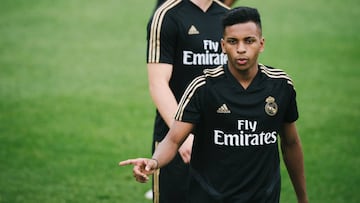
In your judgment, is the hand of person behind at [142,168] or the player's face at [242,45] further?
the player's face at [242,45]

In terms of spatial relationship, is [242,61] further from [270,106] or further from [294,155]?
[294,155]

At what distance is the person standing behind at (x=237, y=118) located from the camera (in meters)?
4.20

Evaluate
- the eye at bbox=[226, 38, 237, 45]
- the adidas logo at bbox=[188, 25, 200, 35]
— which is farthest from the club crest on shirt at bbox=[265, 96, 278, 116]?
the adidas logo at bbox=[188, 25, 200, 35]

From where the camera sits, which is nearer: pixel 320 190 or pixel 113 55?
pixel 320 190

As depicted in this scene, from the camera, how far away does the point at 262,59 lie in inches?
598

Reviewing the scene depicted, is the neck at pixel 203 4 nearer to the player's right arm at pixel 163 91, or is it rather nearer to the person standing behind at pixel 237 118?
the player's right arm at pixel 163 91

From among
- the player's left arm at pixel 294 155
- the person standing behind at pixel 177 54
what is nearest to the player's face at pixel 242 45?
the player's left arm at pixel 294 155

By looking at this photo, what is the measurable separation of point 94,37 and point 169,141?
13674 millimetres

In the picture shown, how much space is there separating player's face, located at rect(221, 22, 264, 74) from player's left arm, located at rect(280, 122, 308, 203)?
0.51 meters

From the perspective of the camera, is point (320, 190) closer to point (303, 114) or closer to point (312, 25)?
point (303, 114)

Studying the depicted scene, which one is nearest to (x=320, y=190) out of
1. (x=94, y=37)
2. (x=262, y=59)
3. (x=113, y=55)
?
(x=262, y=59)

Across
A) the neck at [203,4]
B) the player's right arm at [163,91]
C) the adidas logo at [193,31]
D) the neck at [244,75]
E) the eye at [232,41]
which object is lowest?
the player's right arm at [163,91]

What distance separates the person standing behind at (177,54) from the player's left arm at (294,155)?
3.29ft

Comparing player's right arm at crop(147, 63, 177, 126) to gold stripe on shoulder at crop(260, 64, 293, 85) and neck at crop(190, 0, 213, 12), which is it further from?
gold stripe on shoulder at crop(260, 64, 293, 85)
